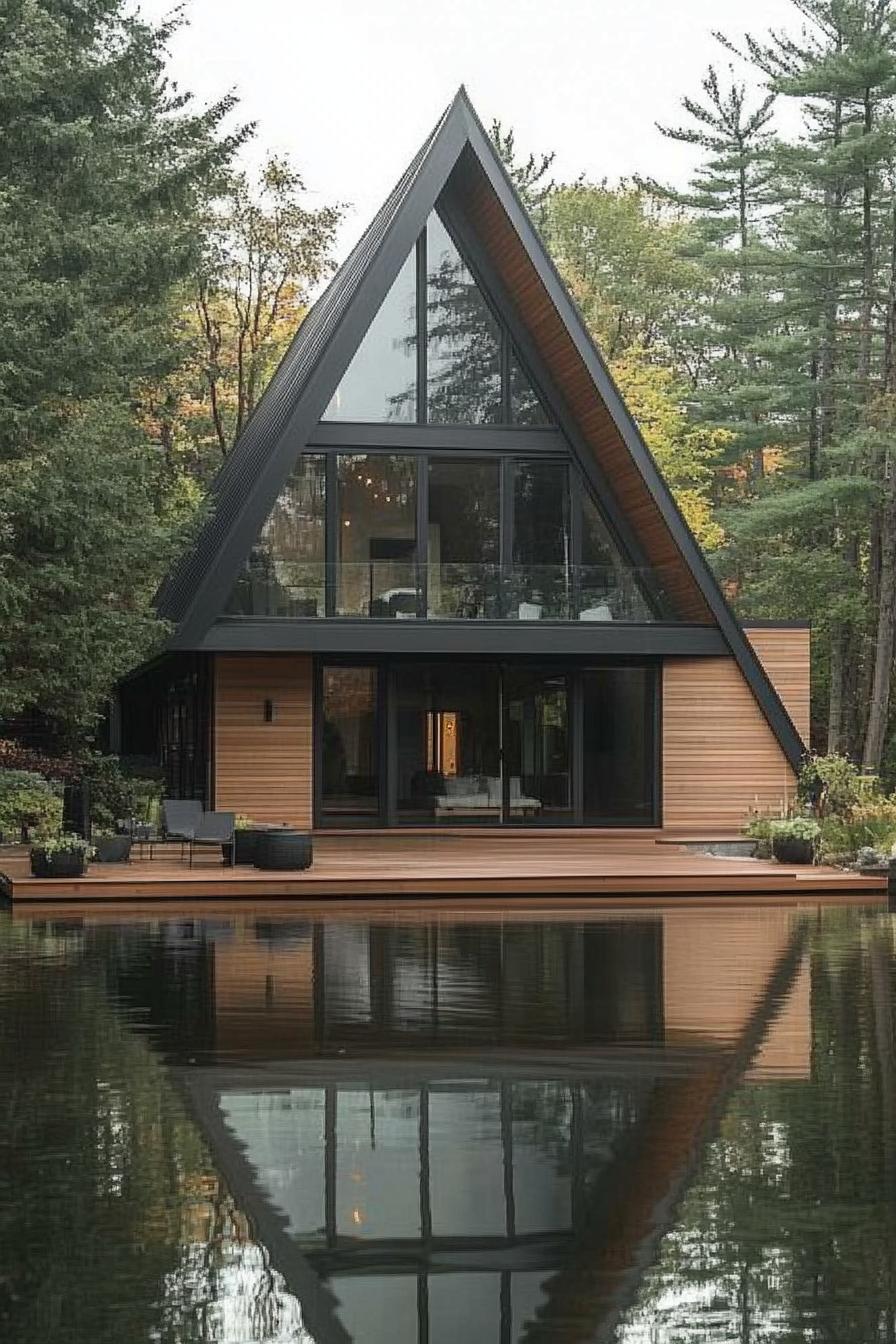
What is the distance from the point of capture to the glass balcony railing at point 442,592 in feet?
74.8

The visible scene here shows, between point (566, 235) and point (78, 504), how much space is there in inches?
1083

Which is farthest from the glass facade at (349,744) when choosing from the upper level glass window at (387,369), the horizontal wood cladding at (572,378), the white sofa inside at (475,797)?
the horizontal wood cladding at (572,378)

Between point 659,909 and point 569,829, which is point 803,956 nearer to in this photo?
point 659,909

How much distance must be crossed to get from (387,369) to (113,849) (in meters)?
7.17

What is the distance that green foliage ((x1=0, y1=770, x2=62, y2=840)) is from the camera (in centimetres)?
2372

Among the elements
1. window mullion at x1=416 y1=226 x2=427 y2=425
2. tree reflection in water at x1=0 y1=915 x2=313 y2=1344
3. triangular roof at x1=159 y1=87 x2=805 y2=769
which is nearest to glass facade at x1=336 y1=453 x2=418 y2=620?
window mullion at x1=416 y1=226 x2=427 y2=425

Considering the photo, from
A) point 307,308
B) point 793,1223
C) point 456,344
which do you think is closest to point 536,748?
point 456,344

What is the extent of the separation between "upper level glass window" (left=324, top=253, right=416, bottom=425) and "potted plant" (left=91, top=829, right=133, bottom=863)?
6.19 meters

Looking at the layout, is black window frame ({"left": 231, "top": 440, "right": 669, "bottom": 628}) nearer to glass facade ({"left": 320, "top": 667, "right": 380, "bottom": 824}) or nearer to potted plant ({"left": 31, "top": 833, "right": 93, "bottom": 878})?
glass facade ({"left": 320, "top": 667, "right": 380, "bottom": 824})

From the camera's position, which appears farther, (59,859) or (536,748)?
(536,748)

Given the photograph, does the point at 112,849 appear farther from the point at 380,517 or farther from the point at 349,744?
the point at 380,517

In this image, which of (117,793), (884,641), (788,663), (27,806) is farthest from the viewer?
(884,641)

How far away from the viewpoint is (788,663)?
25.2 meters

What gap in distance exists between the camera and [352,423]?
23.6 metres
